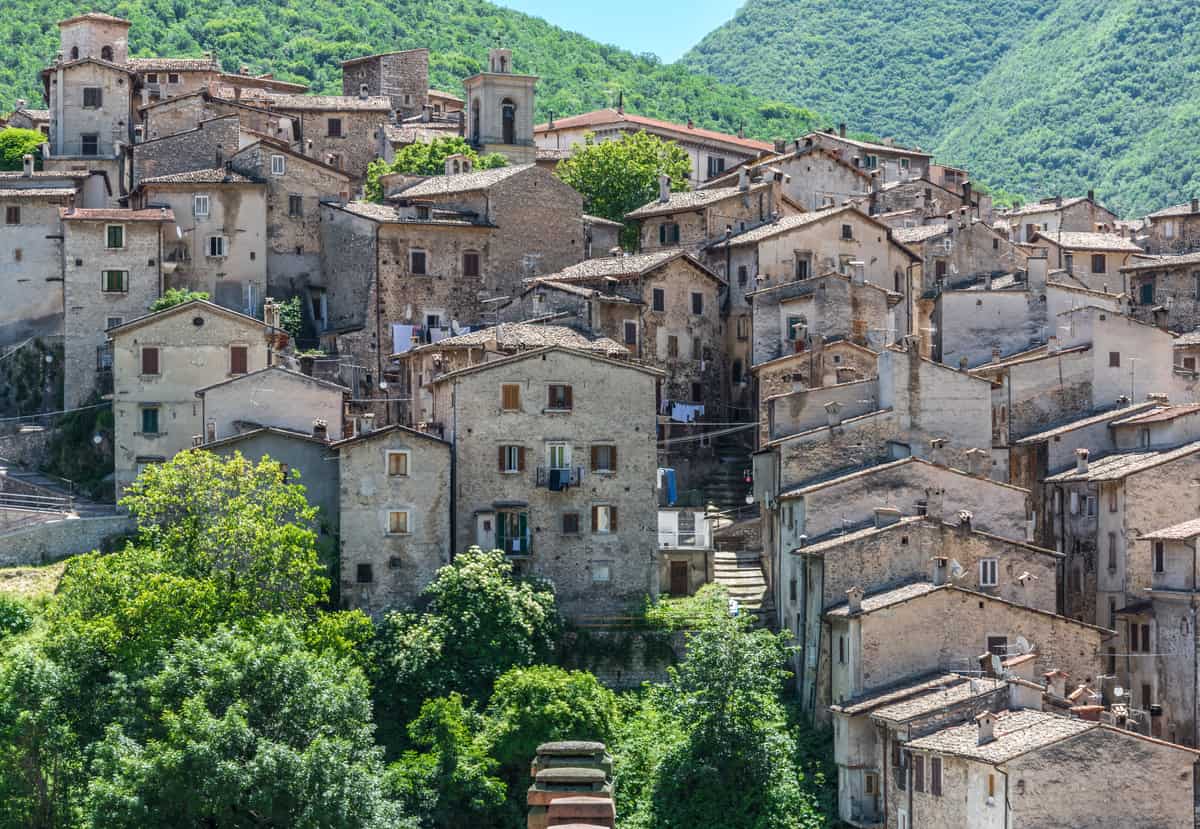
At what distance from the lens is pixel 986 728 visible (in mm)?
56250

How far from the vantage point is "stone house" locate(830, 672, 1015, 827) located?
58.1m

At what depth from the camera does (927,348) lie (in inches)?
3280

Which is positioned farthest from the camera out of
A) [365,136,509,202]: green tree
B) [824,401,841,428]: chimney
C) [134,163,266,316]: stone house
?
[365,136,509,202]: green tree

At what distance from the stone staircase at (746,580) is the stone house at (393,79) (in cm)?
4710

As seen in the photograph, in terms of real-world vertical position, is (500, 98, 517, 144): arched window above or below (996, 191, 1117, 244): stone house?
above

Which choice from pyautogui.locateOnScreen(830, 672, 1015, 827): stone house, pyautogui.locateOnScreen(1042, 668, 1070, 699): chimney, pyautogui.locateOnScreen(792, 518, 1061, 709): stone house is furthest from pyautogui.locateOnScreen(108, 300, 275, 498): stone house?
pyautogui.locateOnScreen(1042, 668, 1070, 699): chimney

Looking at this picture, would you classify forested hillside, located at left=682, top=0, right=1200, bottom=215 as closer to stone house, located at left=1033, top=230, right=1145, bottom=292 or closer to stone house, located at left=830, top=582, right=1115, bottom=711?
stone house, located at left=1033, top=230, right=1145, bottom=292

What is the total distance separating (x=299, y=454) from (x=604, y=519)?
8920 millimetres

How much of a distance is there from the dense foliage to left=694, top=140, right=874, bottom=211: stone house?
31144 millimetres

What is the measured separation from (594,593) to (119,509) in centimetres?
1483

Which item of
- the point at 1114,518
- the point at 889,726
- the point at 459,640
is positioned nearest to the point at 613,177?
the point at 1114,518

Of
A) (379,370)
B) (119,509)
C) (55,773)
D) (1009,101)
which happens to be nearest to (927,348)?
(379,370)

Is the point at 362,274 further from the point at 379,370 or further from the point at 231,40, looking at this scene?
the point at 231,40

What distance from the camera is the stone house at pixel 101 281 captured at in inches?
3147
